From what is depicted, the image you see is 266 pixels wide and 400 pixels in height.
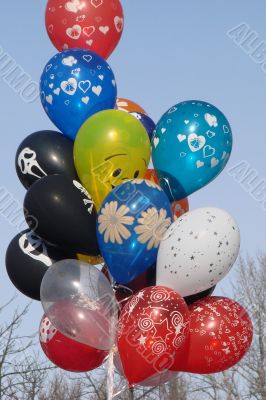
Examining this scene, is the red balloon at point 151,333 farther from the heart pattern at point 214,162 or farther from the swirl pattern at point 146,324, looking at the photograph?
the heart pattern at point 214,162

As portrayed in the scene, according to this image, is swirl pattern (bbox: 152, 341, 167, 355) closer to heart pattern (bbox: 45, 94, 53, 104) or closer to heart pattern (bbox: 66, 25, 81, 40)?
heart pattern (bbox: 45, 94, 53, 104)

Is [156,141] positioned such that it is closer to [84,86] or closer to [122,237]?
[84,86]

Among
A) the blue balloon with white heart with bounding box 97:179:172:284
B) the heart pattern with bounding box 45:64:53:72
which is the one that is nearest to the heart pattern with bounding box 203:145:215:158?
the blue balloon with white heart with bounding box 97:179:172:284

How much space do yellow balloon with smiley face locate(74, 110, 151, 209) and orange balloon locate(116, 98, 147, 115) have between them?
88 cm

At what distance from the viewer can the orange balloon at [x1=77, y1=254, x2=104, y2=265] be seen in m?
5.94

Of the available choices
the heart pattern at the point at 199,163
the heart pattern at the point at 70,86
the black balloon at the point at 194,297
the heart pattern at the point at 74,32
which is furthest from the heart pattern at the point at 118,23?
the black balloon at the point at 194,297

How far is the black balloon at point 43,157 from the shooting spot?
19.6 feet

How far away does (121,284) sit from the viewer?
226 inches

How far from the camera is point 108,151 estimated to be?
5.70 m

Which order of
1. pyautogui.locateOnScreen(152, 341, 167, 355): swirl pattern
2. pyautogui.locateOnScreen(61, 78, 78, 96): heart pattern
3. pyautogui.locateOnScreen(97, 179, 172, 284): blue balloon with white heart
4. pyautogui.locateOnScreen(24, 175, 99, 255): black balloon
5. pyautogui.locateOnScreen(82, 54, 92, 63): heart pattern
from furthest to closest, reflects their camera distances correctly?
pyautogui.locateOnScreen(82, 54, 92, 63): heart pattern
pyautogui.locateOnScreen(61, 78, 78, 96): heart pattern
pyautogui.locateOnScreen(24, 175, 99, 255): black balloon
pyautogui.locateOnScreen(97, 179, 172, 284): blue balloon with white heart
pyautogui.locateOnScreen(152, 341, 167, 355): swirl pattern

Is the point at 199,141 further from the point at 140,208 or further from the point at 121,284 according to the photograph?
the point at 121,284

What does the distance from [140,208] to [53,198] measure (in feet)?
2.17

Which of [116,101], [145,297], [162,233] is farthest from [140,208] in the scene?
[116,101]

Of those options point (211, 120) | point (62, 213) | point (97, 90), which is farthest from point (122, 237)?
point (97, 90)
